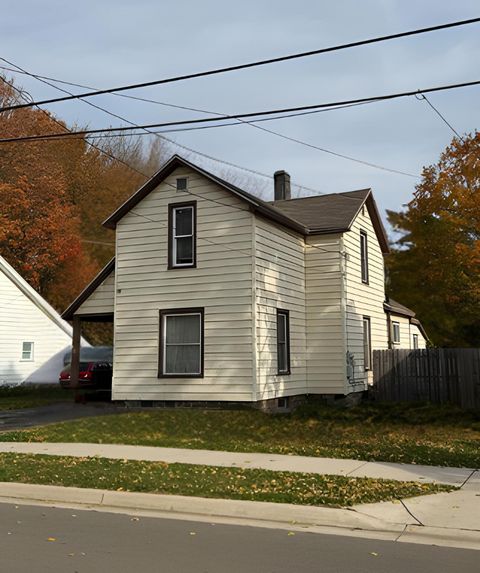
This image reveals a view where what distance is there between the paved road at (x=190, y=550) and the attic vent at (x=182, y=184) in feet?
40.4

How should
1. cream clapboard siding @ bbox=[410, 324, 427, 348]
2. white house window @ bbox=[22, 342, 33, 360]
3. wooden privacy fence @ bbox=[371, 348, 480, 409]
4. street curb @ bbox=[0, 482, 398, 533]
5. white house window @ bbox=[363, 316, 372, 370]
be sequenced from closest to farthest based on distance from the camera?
street curb @ bbox=[0, 482, 398, 533]
wooden privacy fence @ bbox=[371, 348, 480, 409]
white house window @ bbox=[363, 316, 372, 370]
white house window @ bbox=[22, 342, 33, 360]
cream clapboard siding @ bbox=[410, 324, 427, 348]

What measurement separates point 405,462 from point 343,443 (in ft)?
6.89

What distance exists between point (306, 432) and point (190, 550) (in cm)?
851

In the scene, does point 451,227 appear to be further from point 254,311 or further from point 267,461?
point 267,461

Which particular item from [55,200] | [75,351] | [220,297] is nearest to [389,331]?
[220,297]

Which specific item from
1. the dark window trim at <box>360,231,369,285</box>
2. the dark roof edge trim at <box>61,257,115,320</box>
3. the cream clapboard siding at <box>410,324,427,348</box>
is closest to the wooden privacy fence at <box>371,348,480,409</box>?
the dark window trim at <box>360,231,369,285</box>

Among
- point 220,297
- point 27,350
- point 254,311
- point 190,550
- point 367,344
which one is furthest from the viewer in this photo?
point 27,350

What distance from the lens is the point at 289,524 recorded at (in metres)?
7.63

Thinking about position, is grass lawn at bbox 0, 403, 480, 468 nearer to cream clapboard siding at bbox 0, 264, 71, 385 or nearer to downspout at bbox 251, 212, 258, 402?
downspout at bbox 251, 212, 258, 402

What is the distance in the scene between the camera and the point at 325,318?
20656 millimetres

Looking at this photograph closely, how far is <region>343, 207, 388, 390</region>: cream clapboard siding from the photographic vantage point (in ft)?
70.0

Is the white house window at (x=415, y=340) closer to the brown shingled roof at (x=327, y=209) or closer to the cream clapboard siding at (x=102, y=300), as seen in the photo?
the brown shingled roof at (x=327, y=209)

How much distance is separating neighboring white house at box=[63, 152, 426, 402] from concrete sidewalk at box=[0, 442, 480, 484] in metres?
5.10

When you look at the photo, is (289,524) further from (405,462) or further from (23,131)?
(23,131)
